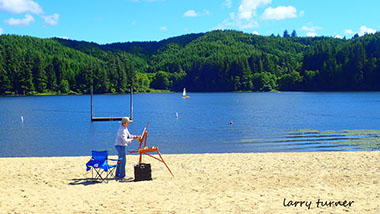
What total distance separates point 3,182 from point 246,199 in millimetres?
8075

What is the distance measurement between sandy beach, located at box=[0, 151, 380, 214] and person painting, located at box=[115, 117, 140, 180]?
0.47 m

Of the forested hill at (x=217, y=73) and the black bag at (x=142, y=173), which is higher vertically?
the forested hill at (x=217, y=73)

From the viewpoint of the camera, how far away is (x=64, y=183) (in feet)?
40.9

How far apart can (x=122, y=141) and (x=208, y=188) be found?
10.5 ft

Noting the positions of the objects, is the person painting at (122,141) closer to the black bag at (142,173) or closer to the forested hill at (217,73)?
the black bag at (142,173)

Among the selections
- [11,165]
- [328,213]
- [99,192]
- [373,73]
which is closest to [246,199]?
[328,213]

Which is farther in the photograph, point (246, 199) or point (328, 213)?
point (246, 199)

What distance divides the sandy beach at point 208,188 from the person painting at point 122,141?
466mm

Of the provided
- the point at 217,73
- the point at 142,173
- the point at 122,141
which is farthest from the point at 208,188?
the point at 217,73

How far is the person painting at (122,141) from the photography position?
1234 cm

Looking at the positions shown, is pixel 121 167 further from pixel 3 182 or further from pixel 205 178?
pixel 3 182
